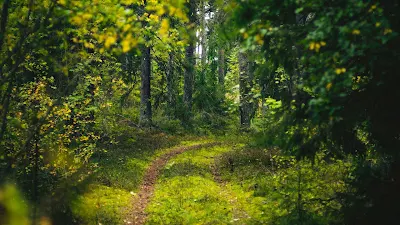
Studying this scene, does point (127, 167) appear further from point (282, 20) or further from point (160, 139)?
point (282, 20)

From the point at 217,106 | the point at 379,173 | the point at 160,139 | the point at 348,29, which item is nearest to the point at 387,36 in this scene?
the point at 348,29

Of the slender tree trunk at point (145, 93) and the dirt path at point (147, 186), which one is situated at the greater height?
the slender tree trunk at point (145, 93)

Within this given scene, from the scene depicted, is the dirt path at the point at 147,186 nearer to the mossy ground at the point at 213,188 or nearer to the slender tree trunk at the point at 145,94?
the mossy ground at the point at 213,188

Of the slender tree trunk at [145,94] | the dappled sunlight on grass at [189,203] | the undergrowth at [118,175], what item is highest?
the slender tree trunk at [145,94]

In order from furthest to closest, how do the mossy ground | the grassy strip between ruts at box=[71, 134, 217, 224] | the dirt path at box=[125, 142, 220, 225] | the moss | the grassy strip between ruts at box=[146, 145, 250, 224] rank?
the dirt path at box=[125, 142, 220, 225] < the grassy strip between ruts at box=[146, 145, 250, 224] < the grassy strip between ruts at box=[71, 134, 217, 224] < the moss < the mossy ground

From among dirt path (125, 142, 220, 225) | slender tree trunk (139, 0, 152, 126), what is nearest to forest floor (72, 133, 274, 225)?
dirt path (125, 142, 220, 225)

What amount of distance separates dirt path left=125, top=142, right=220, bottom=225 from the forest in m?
0.07

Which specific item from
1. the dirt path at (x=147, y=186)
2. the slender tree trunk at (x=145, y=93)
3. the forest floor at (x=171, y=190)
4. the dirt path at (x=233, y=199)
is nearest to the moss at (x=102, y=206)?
the forest floor at (x=171, y=190)

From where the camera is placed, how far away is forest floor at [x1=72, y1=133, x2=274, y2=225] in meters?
9.26

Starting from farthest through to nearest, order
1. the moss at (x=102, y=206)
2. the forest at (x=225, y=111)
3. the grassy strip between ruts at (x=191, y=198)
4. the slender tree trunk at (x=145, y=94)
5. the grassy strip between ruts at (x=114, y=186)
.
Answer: the slender tree trunk at (x=145, y=94) < the grassy strip between ruts at (x=191, y=198) < the grassy strip between ruts at (x=114, y=186) < the moss at (x=102, y=206) < the forest at (x=225, y=111)

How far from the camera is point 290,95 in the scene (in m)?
5.70

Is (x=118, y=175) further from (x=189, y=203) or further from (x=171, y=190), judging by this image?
(x=189, y=203)

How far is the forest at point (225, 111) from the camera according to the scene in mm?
4496

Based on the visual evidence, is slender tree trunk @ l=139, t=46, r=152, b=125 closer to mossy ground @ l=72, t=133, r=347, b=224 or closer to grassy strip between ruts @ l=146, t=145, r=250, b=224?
Answer: mossy ground @ l=72, t=133, r=347, b=224
